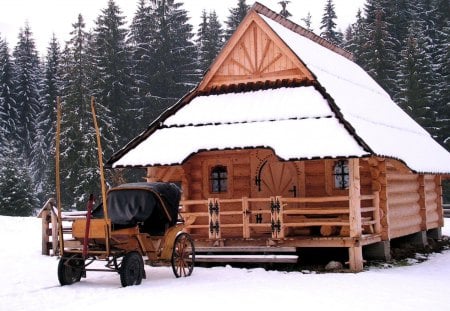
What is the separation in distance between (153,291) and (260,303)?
7.44ft

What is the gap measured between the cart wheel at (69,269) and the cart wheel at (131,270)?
881 millimetres

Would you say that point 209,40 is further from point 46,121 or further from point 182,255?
point 182,255

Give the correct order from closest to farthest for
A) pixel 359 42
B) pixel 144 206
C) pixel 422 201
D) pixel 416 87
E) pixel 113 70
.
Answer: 1. pixel 144 206
2. pixel 422 201
3. pixel 416 87
4. pixel 113 70
5. pixel 359 42

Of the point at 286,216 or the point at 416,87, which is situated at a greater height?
the point at 416,87

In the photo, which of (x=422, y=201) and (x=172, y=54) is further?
(x=172, y=54)

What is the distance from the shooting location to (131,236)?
13422mm

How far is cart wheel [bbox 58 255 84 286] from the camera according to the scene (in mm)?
13104

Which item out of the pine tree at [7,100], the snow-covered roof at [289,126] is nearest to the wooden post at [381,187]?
the snow-covered roof at [289,126]

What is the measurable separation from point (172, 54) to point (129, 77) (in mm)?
5338

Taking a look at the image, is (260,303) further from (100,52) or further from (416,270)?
(100,52)

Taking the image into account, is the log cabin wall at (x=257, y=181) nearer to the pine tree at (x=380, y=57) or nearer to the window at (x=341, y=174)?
the window at (x=341, y=174)

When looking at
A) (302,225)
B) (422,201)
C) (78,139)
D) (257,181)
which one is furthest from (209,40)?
(302,225)

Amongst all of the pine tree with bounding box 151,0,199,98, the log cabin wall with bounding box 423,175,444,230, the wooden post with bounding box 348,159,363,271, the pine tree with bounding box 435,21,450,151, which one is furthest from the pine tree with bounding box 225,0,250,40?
the wooden post with bounding box 348,159,363,271

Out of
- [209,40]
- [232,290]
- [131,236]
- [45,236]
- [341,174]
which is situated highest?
[209,40]
